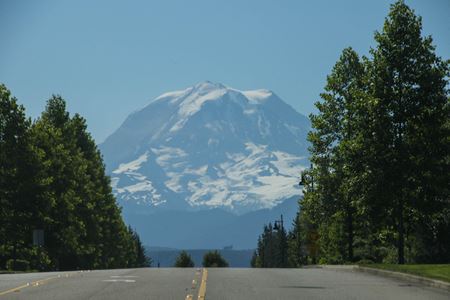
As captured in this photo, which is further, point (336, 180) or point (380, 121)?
point (336, 180)

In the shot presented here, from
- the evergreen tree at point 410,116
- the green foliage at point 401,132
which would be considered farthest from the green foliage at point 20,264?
the evergreen tree at point 410,116

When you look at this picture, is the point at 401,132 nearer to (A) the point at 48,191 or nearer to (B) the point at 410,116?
(B) the point at 410,116

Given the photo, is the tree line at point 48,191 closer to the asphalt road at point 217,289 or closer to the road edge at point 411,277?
the road edge at point 411,277

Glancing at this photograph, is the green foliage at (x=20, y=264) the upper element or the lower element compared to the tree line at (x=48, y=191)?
lower

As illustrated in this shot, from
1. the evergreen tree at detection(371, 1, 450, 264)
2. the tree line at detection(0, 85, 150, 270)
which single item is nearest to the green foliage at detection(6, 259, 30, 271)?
the tree line at detection(0, 85, 150, 270)

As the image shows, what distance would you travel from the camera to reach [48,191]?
6369cm

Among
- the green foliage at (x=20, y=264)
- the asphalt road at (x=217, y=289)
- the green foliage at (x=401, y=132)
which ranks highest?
the green foliage at (x=401, y=132)

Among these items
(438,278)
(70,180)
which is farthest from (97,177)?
(438,278)

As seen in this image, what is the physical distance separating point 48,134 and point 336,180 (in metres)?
24.8

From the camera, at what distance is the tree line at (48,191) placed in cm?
6062

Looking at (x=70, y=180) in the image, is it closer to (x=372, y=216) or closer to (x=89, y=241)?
(x=89, y=241)

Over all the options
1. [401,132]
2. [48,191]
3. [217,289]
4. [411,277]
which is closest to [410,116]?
[401,132]

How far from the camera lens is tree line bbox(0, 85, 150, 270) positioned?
199ft

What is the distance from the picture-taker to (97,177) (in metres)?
88.8
